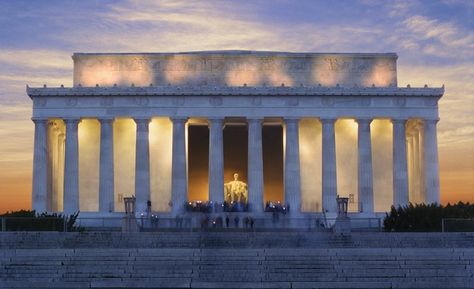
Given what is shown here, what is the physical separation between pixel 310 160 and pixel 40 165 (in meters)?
25.6

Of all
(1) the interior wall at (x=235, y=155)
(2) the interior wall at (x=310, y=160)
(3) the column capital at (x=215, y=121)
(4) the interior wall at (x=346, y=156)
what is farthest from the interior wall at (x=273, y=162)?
(3) the column capital at (x=215, y=121)

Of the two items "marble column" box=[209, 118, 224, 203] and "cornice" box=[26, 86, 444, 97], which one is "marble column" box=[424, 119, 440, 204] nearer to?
"cornice" box=[26, 86, 444, 97]

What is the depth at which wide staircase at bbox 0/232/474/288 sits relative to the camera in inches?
1902

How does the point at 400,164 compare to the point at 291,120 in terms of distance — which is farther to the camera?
the point at 400,164

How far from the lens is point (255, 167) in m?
86.1

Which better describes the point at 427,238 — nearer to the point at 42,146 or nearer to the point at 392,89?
the point at 392,89

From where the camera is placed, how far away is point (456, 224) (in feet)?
204

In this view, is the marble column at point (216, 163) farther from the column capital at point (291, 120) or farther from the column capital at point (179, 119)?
the column capital at point (291, 120)

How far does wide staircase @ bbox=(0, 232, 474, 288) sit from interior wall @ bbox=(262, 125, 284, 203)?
128 ft

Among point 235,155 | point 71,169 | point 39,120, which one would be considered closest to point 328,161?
point 235,155

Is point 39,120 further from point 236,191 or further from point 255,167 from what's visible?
point 236,191

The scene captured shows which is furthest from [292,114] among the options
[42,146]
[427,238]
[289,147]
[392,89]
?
[427,238]

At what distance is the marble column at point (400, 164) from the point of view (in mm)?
86000

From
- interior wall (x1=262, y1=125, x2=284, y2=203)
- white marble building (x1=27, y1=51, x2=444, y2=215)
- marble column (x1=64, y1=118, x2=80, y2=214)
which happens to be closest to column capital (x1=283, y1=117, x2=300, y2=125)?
white marble building (x1=27, y1=51, x2=444, y2=215)
